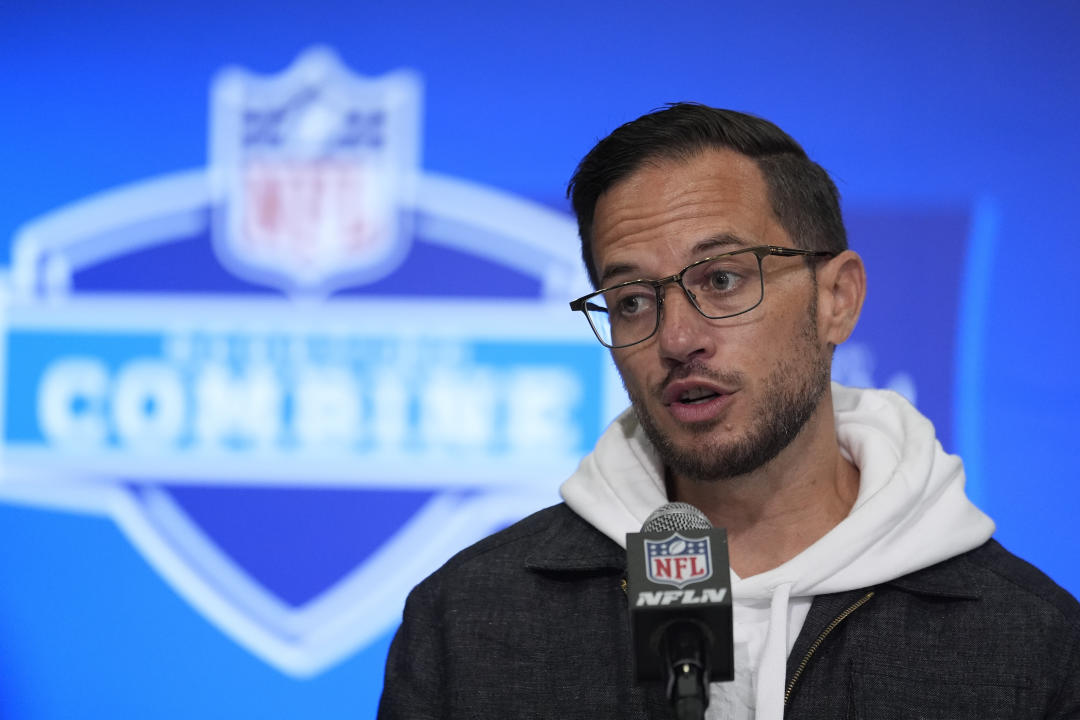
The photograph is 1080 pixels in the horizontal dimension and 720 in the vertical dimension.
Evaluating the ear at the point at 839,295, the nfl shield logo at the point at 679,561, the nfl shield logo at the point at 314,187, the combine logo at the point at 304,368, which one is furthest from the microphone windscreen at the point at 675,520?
the nfl shield logo at the point at 314,187

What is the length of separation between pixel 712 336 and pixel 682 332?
6 centimetres

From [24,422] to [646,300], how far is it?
2190mm

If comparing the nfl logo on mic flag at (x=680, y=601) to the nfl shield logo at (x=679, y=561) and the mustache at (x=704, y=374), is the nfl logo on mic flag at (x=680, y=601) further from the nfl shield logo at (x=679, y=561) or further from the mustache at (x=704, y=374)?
the mustache at (x=704, y=374)

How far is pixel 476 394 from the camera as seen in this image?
307 cm

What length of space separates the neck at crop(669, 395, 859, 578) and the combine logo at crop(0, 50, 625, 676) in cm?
110

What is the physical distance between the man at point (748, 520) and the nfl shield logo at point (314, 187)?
1217mm

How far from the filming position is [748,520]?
1940 mm

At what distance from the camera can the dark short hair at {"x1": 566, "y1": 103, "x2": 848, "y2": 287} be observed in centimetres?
194

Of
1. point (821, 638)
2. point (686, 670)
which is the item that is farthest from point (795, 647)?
point (686, 670)

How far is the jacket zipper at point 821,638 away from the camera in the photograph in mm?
1687

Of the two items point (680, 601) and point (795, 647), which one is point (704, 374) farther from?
point (680, 601)

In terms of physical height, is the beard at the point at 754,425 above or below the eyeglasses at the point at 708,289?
below

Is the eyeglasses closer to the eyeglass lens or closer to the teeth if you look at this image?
the eyeglass lens

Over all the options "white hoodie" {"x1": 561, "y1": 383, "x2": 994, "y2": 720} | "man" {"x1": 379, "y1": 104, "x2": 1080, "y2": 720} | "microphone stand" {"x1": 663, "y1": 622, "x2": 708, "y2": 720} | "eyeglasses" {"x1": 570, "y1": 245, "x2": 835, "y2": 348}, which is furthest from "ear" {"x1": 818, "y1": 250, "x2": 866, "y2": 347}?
"microphone stand" {"x1": 663, "y1": 622, "x2": 708, "y2": 720}
